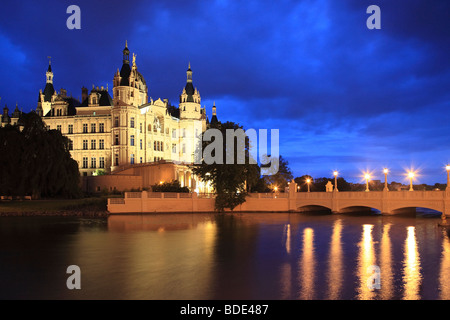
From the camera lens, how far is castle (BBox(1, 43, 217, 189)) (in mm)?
77438

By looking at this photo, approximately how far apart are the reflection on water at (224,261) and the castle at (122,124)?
4005 cm

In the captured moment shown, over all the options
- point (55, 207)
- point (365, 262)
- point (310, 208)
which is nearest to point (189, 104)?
point (310, 208)

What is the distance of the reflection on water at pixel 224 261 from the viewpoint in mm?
14891

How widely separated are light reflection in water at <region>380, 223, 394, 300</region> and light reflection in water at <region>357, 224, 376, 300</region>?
46 centimetres

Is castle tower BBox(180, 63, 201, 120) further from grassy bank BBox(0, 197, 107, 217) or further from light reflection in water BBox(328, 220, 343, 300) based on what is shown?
light reflection in water BBox(328, 220, 343, 300)

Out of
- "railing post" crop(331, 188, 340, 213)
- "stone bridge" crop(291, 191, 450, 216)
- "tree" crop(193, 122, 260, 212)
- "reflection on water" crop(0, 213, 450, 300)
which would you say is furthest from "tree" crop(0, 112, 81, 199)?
"railing post" crop(331, 188, 340, 213)

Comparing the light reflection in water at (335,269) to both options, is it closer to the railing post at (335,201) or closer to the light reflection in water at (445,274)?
the light reflection in water at (445,274)

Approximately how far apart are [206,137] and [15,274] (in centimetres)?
3671

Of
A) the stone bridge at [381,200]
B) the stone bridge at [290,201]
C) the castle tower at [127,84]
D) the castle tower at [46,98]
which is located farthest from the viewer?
the castle tower at [46,98]

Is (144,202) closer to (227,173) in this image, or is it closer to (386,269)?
(227,173)

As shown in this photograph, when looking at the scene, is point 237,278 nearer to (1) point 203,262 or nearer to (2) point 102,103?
(1) point 203,262

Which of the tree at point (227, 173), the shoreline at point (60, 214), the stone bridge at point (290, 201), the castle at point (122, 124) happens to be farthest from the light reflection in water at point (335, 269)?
the castle at point (122, 124)

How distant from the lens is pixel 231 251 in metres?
23.4
